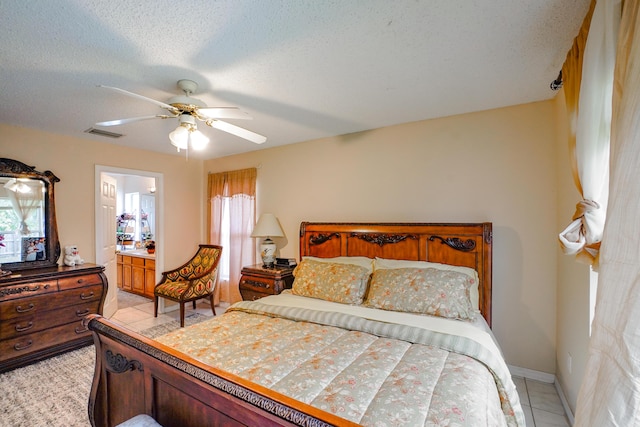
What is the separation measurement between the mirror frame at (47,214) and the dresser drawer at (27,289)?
1.36ft

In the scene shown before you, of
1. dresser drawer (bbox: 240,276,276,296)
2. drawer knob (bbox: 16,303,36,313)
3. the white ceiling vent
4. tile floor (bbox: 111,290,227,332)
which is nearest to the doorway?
tile floor (bbox: 111,290,227,332)

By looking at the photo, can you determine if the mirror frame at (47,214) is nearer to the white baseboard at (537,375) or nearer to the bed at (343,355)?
the bed at (343,355)

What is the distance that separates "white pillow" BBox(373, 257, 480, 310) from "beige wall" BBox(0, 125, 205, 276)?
332 cm

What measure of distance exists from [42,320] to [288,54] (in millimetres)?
3540

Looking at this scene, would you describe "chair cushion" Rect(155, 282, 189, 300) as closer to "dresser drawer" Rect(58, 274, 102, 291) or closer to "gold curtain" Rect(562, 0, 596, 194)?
"dresser drawer" Rect(58, 274, 102, 291)

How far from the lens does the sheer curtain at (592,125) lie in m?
1.22

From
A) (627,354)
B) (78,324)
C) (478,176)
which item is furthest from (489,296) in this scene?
(78,324)

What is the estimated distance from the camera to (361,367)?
1.46m

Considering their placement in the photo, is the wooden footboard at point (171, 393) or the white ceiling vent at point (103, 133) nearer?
the wooden footboard at point (171, 393)

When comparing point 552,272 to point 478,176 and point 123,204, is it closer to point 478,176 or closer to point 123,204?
point 478,176

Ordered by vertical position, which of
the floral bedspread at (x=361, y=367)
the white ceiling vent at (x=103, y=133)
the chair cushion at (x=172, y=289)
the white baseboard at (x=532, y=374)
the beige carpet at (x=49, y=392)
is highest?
the white ceiling vent at (x=103, y=133)

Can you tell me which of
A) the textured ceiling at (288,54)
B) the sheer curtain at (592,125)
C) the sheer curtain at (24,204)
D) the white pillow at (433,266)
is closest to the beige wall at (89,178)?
the sheer curtain at (24,204)

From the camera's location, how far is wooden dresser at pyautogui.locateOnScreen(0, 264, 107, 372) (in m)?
2.74

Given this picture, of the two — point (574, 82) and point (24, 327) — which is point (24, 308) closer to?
point (24, 327)
